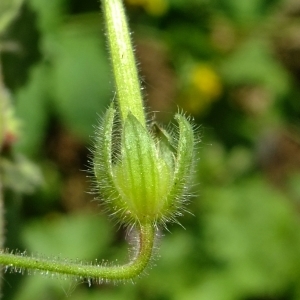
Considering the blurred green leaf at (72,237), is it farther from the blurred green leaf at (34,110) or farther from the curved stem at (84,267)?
the curved stem at (84,267)

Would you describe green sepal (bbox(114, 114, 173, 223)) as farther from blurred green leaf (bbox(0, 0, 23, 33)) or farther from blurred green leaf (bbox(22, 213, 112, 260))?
blurred green leaf (bbox(22, 213, 112, 260))

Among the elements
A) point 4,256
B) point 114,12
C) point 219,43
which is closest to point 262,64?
point 219,43

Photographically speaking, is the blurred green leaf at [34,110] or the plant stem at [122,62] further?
the blurred green leaf at [34,110]

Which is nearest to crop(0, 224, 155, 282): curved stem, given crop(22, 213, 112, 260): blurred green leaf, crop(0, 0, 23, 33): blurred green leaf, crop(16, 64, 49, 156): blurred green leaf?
crop(0, 0, 23, 33): blurred green leaf

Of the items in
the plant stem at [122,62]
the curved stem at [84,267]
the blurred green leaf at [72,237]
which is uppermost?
the plant stem at [122,62]

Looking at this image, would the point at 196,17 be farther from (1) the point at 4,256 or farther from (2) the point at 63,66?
(1) the point at 4,256

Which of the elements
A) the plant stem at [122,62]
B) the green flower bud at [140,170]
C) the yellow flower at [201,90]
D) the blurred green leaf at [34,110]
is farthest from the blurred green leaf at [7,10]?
the yellow flower at [201,90]
